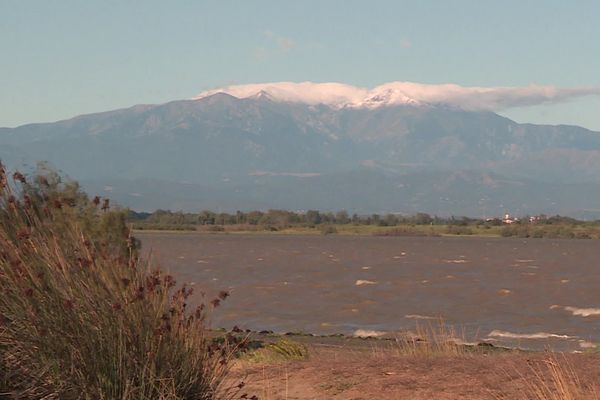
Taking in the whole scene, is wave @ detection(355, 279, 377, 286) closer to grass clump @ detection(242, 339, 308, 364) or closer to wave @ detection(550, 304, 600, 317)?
wave @ detection(550, 304, 600, 317)

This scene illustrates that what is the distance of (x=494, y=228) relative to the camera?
163 meters

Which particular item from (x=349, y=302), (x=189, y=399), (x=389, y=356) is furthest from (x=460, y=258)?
(x=189, y=399)

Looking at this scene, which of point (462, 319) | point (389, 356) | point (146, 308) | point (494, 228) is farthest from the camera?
point (494, 228)

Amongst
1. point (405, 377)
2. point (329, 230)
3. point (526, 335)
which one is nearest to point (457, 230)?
point (329, 230)

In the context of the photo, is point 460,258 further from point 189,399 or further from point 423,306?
point 189,399

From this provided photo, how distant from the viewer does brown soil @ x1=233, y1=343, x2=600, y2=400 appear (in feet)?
38.0

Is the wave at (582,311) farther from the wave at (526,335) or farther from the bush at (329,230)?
the bush at (329,230)

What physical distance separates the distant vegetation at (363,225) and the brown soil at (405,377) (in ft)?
430

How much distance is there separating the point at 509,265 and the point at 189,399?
2657 inches

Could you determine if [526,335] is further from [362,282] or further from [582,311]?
[362,282]

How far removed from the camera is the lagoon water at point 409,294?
1414 inches

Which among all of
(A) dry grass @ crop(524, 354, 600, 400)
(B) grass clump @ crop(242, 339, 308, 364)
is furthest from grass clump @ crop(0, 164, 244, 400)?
(B) grass clump @ crop(242, 339, 308, 364)

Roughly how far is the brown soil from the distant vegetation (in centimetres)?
13121

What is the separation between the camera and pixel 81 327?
839 centimetres
